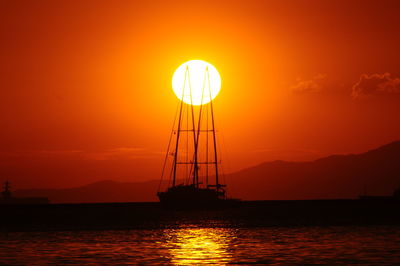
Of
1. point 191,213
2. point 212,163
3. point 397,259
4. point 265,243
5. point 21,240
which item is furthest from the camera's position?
point 191,213

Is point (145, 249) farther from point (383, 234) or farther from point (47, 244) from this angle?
point (383, 234)

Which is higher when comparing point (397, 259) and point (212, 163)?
point (212, 163)

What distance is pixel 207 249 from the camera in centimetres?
6631

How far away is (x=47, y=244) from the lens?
75188 millimetres

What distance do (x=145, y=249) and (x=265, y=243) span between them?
13.0 m

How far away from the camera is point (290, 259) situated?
185 feet

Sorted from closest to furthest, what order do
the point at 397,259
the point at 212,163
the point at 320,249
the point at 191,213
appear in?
the point at 397,259, the point at 320,249, the point at 212,163, the point at 191,213

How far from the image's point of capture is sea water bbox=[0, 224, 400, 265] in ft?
185

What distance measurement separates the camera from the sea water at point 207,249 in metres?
56.4

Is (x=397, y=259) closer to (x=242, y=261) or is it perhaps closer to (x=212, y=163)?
(x=242, y=261)

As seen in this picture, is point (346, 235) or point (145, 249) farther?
point (346, 235)

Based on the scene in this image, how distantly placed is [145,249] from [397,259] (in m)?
24.7

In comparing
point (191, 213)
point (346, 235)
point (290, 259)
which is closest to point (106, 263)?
point (290, 259)

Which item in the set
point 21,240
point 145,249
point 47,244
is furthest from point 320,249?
point 21,240
